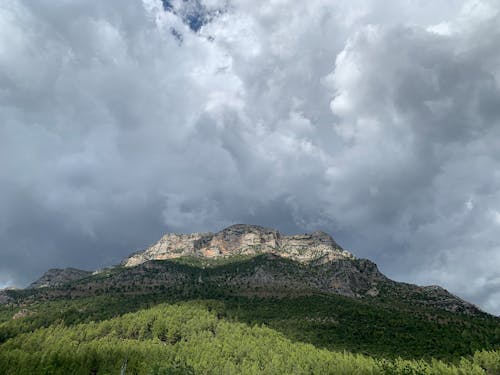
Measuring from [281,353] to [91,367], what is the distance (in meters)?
85.8

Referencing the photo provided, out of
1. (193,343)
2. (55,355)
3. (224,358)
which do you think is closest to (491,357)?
(224,358)

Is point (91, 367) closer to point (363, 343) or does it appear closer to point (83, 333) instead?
point (83, 333)

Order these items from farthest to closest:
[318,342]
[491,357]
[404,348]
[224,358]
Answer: [318,342] → [404,348] → [224,358] → [491,357]

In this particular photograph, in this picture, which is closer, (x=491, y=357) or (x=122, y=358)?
(x=491, y=357)

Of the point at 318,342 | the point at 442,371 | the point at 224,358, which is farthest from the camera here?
the point at 318,342

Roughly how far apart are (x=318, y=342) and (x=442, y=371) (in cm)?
7583

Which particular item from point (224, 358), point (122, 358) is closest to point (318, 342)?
point (224, 358)

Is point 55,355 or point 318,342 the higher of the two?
point 318,342

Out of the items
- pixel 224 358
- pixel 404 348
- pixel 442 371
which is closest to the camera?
pixel 442 371

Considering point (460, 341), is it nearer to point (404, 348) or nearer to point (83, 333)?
point (404, 348)

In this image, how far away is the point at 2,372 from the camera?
136 metres

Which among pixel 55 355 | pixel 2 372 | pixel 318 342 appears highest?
pixel 318 342

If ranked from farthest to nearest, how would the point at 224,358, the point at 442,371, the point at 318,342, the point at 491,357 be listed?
the point at 318,342, the point at 224,358, the point at 491,357, the point at 442,371

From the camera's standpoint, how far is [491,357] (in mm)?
144375
